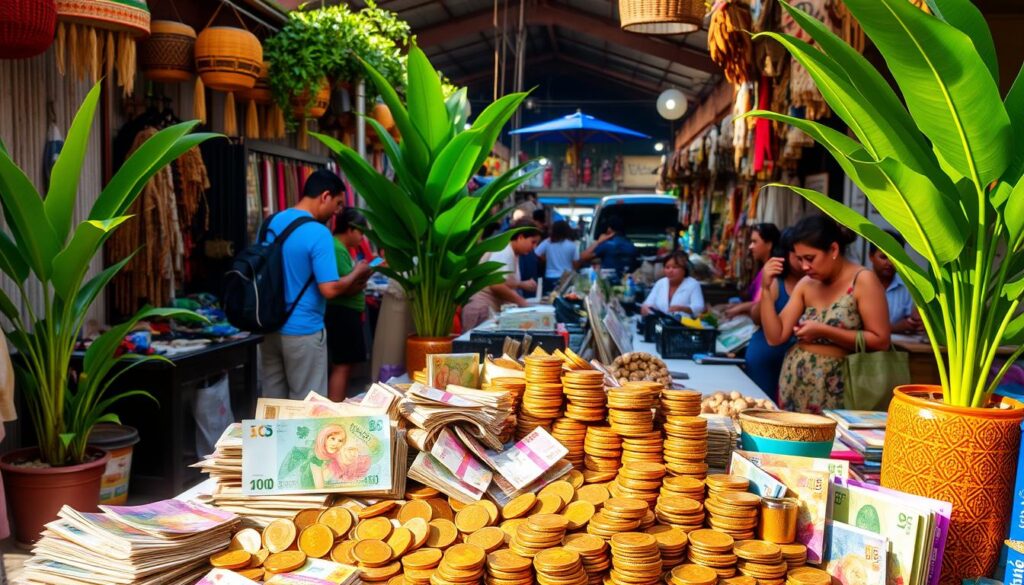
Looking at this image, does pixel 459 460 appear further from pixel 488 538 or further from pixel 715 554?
pixel 715 554

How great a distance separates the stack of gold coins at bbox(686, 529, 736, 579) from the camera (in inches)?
69.7

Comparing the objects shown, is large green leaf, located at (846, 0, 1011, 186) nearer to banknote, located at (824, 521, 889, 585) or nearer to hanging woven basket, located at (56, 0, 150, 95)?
banknote, located at (824, 521, 889, 585)

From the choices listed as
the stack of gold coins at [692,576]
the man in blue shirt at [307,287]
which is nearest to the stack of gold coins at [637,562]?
the stack of gold coins at [692,576]

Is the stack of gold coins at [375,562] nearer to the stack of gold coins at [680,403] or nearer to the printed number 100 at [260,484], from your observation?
the printed number 100 at [260,484]

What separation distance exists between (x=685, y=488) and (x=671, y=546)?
205mm

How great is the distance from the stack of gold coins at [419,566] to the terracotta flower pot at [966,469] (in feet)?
3.60

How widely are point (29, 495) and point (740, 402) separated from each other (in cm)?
309

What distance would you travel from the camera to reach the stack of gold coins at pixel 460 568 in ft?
5.68

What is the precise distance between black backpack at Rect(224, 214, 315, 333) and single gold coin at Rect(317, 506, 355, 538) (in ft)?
10.7

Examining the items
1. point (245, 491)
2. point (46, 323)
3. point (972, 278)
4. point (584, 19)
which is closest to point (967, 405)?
point (972, 278)

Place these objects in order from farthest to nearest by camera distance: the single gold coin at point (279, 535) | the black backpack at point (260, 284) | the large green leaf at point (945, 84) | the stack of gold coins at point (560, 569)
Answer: the black backpack at point (260, 284) → the single gold coin at point (279, 535) → the stack of gold coins at point (560, 569) → the large green leaf at point (945, 84)

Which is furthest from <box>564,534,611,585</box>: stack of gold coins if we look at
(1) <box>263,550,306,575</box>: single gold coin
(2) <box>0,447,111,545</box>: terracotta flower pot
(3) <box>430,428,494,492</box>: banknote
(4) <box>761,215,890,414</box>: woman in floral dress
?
(2) <box>0,447,111,545</box>: terracotta flower pot

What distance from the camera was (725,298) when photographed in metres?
9.56

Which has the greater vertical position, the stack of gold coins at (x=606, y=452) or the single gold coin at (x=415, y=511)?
the stack of gold coins at (x=606, y=452)
